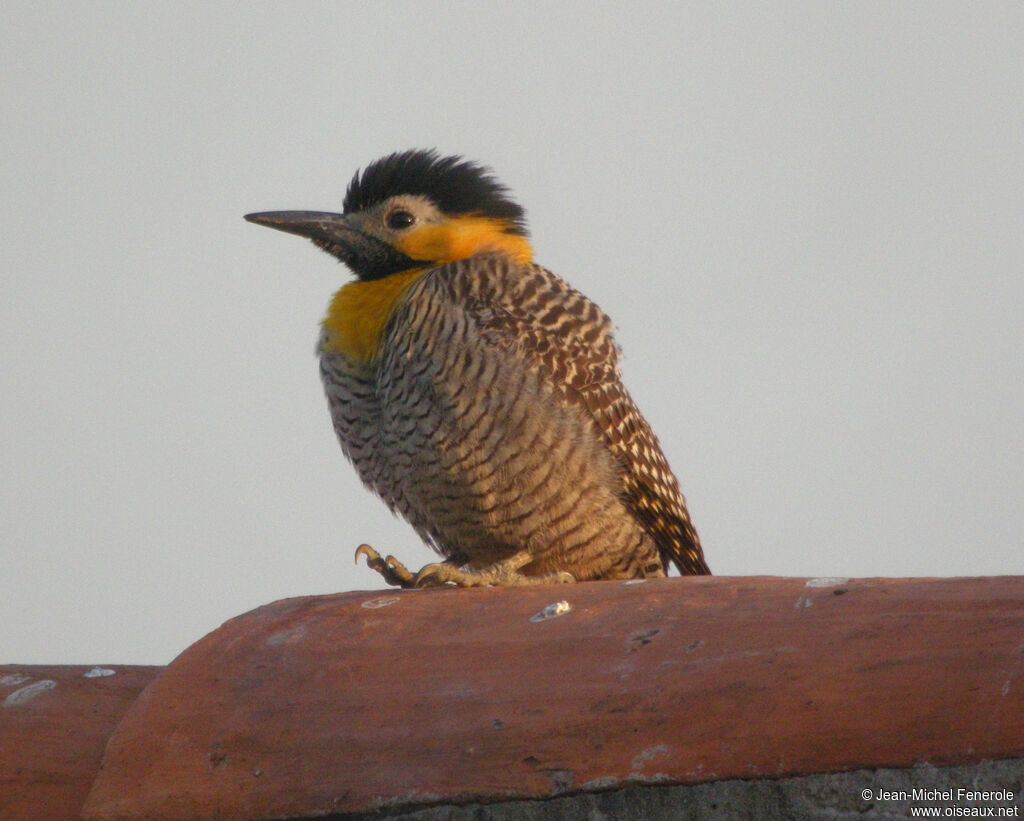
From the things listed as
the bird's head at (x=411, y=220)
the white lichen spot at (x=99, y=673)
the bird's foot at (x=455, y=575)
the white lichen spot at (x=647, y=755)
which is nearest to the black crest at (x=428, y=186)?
the bird's head at (x=411, y=220)

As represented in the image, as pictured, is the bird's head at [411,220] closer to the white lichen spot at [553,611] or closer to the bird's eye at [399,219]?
the bird's eye at [399,219]

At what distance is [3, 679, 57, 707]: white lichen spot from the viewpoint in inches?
144

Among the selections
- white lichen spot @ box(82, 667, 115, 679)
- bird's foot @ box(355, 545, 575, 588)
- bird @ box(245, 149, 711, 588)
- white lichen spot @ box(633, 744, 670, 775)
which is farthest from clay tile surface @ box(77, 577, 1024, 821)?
bird @ box(245, 149, 711, 588)

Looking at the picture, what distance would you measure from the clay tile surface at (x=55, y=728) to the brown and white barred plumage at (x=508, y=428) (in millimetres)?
1554

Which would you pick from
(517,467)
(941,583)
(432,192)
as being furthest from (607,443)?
(941,583)

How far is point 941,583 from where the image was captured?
2770 mm

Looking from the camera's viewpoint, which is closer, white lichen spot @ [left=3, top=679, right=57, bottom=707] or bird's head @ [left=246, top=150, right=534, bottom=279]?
white lichen spot @ [left=3, top=679, right=57, bottom=707]

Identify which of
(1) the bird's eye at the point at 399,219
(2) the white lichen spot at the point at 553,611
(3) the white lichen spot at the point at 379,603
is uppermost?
(1) the bird's eye at the point at 399,219

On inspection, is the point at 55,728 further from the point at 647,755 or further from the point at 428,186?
the point at 428,186

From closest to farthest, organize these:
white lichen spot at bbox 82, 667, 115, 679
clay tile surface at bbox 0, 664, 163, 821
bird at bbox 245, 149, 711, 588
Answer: clay tile surface at bbox 0, 664, 163, 821
white lichen spot at bbox 82, 667, 115, 679
bird at bbox 245, 149, 711, 588

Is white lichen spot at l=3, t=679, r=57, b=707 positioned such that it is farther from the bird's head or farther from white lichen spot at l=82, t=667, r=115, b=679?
the bird's head

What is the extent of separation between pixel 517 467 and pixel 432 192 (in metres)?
1.46

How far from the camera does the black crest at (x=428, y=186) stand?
233 inches

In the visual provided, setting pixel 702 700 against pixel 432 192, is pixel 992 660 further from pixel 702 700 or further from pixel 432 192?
pixel 432 192
